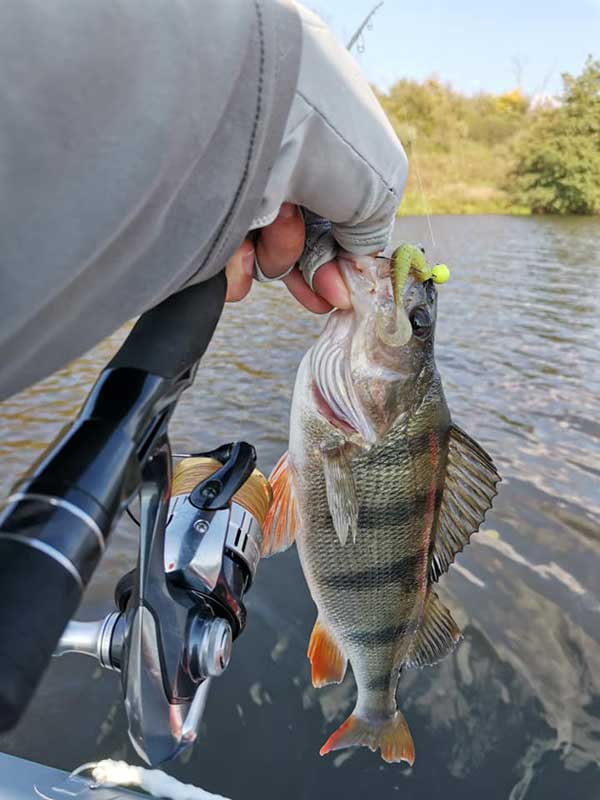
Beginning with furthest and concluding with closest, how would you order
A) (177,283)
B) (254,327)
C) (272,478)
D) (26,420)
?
1. (254,327)
2. (26,420)
3. (272,478)
4. (177,283)

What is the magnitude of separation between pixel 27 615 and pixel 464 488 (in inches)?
59.5

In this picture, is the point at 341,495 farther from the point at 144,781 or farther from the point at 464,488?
the point at 144,781

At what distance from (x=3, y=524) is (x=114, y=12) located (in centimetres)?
56

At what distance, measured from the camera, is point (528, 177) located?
34.4 metres

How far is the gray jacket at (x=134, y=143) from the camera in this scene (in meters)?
0.66

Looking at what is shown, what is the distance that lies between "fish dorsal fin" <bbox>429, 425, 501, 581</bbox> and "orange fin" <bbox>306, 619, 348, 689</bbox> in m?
0.39

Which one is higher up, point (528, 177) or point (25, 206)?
point (528, 177)

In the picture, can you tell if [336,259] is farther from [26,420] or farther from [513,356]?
[513,356]

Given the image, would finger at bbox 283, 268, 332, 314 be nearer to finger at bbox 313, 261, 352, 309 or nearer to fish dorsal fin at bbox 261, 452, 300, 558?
finger at bbox 313, 261, 352, 309

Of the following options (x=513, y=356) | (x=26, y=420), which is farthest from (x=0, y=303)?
(x=513, y=356)

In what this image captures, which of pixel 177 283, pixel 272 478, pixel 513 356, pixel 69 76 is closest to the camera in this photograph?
pixel 69 76

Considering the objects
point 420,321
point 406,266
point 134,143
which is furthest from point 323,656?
point 134,143

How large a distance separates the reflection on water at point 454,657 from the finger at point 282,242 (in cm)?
204

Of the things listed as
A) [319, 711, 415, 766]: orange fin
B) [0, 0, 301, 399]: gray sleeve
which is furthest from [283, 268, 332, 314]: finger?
[319, 711, 415, 766]: orange fin
